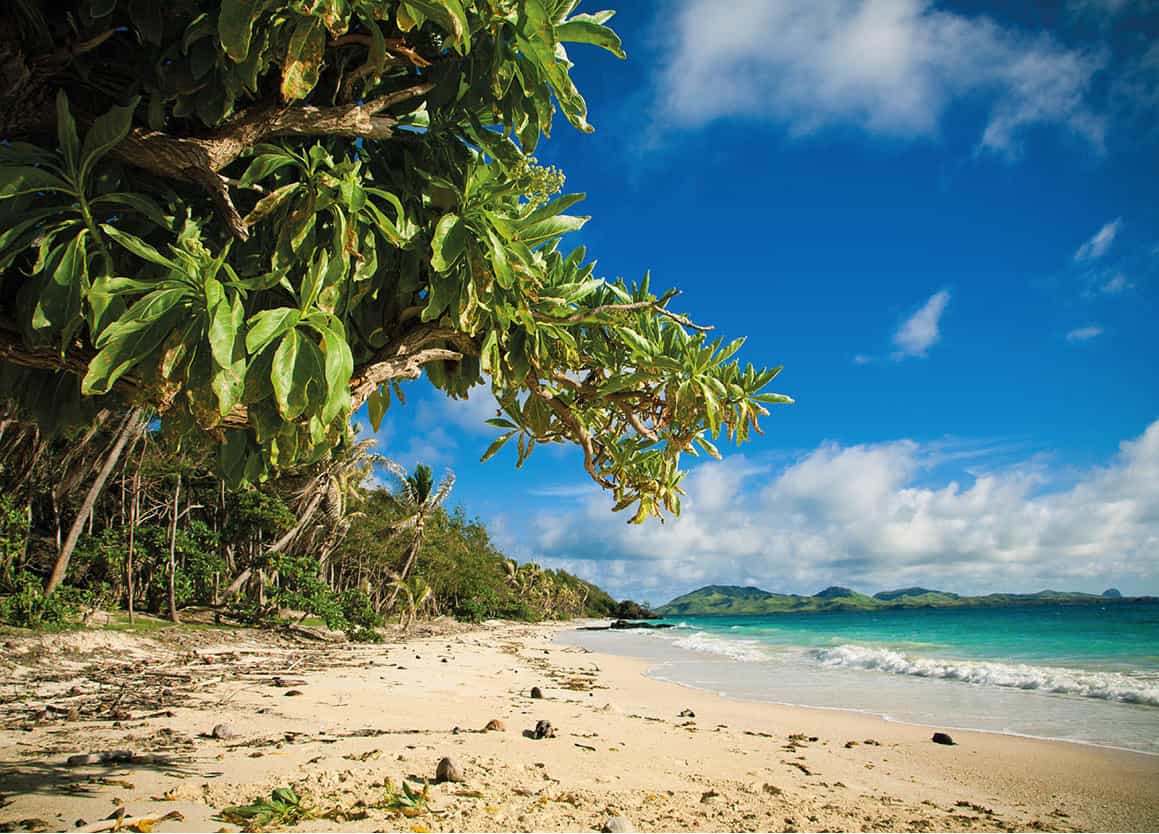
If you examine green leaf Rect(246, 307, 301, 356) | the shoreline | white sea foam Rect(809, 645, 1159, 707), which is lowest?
the shoreline

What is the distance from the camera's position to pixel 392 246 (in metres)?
2.19

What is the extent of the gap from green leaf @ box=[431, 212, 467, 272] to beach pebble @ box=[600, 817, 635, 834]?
2414mm

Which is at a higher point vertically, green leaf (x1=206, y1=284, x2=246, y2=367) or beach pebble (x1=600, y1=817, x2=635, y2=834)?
green leaf (x1=206, y1=284, x2=246, y2=367)

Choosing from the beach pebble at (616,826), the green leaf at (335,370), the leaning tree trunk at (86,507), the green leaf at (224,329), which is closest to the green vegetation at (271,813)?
the beach pebble at (616,826)

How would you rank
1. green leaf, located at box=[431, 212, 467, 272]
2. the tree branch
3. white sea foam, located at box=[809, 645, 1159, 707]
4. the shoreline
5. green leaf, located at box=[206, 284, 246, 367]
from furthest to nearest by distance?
white sea foam, located at box=[809, 645, 1159, 707] → the shoreline → green leaf, located at box=[431, 212, 467, 272] → the tree branch → green leaf, located at box=[206, 284, 246, 367]

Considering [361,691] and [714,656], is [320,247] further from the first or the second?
[714,656]

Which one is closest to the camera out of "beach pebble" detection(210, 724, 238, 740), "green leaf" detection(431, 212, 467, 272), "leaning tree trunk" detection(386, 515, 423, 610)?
"green leaf" detection(431, 212, 467, 272)

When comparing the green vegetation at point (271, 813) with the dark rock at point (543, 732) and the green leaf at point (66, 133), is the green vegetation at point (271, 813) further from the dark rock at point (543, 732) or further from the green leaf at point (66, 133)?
the green leaf at point (66, 133)

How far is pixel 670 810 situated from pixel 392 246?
9.48 ft

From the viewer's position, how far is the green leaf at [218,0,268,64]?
5.00 ft

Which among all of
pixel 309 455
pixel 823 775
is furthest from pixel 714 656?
pixel 309 455

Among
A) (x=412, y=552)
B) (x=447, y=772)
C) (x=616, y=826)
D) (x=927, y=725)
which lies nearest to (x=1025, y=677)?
(x=927, y=725)

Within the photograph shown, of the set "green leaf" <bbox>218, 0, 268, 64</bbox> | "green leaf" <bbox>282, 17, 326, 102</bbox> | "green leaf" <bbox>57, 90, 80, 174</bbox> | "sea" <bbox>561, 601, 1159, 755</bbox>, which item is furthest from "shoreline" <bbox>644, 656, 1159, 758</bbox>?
"green leaf" <bbox>57, 90, 80, 174</bbox>

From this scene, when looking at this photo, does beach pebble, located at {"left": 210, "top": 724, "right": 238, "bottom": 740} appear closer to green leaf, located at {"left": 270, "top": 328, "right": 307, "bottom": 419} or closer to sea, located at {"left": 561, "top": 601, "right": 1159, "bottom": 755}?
green leaf, located at {"left": 270, "top": 328, "right": 307, "bottom": 419}
